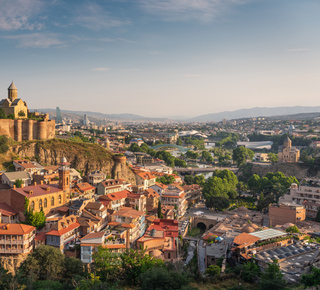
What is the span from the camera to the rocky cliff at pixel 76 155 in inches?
1108

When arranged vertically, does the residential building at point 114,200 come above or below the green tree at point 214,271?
above

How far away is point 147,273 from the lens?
13.8m

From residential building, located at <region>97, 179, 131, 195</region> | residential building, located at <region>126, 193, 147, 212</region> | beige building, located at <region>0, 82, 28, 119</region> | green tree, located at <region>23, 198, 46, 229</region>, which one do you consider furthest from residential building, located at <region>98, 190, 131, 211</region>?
beige building, located at <region>0, 82, 28, 119</region>

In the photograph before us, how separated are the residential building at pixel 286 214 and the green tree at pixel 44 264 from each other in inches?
681

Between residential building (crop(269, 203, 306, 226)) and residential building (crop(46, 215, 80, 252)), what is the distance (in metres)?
15.7

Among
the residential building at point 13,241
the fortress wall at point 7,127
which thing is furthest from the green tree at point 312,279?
the fortress wall at point 7,127

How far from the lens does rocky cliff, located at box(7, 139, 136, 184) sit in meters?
28.1

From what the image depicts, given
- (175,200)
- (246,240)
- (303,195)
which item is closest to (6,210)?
(246,240)

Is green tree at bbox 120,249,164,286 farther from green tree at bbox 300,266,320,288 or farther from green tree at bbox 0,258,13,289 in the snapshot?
green tree at bbox 300,266,320,288

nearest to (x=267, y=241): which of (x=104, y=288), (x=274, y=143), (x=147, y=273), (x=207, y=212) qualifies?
(x=147, y=273)

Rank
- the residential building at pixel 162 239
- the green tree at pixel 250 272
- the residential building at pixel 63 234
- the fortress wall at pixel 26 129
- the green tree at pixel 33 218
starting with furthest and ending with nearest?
the fortress wall at pixel 26 129 < the residential building at pixel 162 239 < the green tree at pixel 33 218 < the residential building at pixel 63 234 < the green tree at pixel 250 272

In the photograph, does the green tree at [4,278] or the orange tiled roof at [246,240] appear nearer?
the green tree at [4,278]

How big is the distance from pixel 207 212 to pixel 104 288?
20.1 meters

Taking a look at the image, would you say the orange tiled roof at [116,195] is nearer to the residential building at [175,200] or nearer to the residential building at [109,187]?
the residential building at [109,187]
